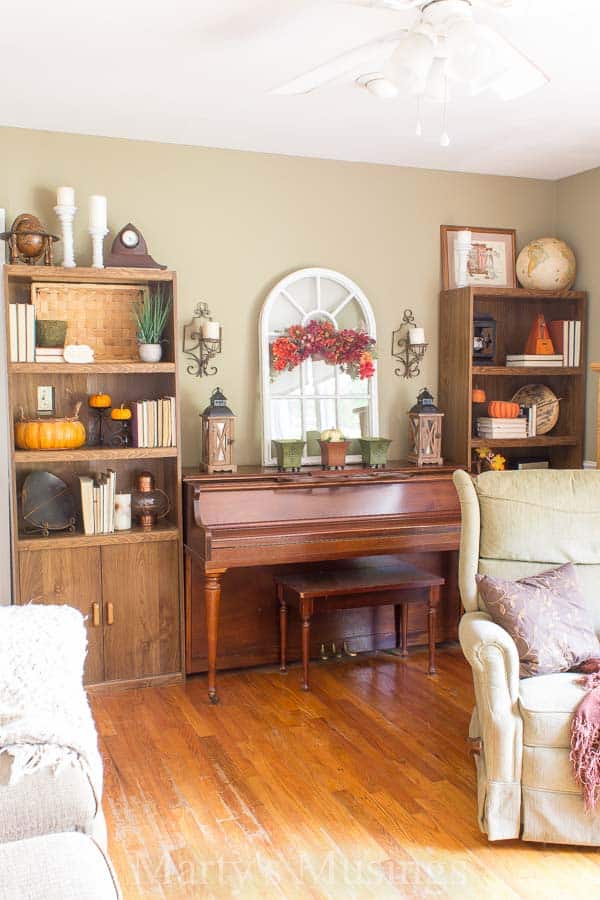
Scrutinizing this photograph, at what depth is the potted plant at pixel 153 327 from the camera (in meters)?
4.01

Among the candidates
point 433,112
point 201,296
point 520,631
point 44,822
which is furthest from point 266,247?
point 44,822

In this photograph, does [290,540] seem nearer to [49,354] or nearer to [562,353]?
[49,354]

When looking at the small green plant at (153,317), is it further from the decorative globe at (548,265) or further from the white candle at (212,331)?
the decorative globe at (548,265)

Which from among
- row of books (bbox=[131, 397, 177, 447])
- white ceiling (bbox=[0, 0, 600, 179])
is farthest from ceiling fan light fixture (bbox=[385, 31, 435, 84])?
row of books (bbox=[131, 397, 177, 447])

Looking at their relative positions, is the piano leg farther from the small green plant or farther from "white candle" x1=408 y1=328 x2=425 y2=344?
"white candle" x1=408 y1=328 x2=425 y2=344

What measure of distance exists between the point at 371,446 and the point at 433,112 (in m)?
1.59

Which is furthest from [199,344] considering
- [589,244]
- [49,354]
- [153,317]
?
[589,244]

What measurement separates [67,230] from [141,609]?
1.74 metres

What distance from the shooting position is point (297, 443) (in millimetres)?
4246

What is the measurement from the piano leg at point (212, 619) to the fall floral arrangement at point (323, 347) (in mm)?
1171

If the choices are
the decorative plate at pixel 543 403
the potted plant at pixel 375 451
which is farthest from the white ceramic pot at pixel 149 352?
the decorative plate at pixel 543 403

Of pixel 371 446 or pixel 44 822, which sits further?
pixel 371 446

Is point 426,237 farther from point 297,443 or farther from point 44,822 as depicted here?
point 44,822

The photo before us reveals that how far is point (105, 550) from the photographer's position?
3.93m
